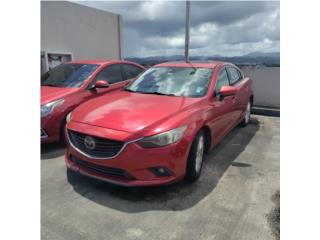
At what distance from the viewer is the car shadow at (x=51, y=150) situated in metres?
4.23

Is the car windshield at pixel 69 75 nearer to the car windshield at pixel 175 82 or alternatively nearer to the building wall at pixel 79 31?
the car windshield at pixel 175 82

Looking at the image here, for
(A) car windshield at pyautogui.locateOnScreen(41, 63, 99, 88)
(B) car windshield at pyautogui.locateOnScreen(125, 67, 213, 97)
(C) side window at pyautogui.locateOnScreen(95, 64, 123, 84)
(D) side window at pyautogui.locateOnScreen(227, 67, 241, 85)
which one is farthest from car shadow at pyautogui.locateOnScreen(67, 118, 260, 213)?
(C) side window at pyautogui.locateOnScreen(95, 64, 123, 84)

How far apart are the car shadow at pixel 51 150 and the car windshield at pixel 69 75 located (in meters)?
1.13

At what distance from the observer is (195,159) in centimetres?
327

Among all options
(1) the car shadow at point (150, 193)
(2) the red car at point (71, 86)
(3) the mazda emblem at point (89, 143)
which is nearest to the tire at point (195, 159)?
(1) the car shadow at point (150, 193)

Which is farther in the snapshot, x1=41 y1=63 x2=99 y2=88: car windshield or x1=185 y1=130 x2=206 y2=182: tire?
x1=41 y1=63 x2=99 y2=88: car windshield

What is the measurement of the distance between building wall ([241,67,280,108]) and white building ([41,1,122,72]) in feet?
21.1

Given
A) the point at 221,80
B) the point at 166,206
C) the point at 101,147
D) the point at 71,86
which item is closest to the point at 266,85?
the point at 221,80

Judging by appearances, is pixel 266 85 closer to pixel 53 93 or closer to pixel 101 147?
pixel 53 93

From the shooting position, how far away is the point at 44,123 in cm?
431

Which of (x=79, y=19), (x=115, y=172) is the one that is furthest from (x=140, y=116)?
(x=79, y=19)

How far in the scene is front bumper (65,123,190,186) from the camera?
2.84 metres

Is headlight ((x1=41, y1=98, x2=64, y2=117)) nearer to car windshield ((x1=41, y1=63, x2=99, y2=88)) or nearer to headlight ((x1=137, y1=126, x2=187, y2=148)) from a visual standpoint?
car windshield ((x1=41, y1=63, x2=99, y2=88))
